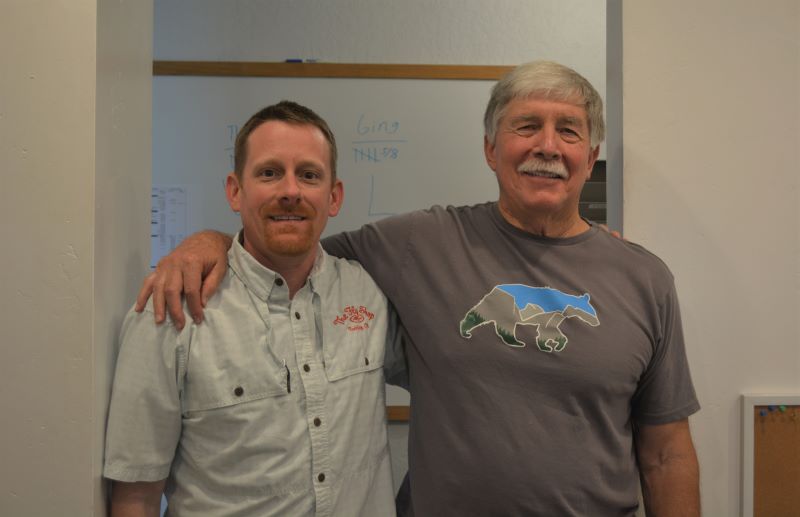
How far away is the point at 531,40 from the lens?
7.87 ft

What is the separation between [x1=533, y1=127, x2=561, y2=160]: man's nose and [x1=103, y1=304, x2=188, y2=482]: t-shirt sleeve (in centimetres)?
78

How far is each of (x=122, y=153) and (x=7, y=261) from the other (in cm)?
28

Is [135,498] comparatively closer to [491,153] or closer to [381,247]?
[381,247]

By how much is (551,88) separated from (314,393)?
76 centimetres

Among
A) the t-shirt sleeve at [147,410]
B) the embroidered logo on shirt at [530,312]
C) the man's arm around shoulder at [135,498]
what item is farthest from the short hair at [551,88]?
the man's arm around shoulder at [135,498]

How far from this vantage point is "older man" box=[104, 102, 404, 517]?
110 cm

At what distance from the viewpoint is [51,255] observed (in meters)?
1.08

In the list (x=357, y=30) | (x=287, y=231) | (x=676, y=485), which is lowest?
(x=676, y=485)

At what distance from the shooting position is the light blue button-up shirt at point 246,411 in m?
1.09

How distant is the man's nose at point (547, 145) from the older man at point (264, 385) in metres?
0.42

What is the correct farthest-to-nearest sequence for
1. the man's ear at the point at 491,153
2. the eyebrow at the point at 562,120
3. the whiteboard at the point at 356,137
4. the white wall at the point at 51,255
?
1. the whiteboard at the point at 356,137
2. the man's ear at the point at 491,153
3. the eyebrow at the point at 562,120
4. the white wall at the point at 51,255

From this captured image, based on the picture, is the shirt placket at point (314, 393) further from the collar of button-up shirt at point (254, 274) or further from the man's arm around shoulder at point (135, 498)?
the man's arm around shoulder at point (135, 498)


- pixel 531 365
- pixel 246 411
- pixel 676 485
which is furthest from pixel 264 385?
pixel 676 485

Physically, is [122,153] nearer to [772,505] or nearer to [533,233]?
[533,233]
